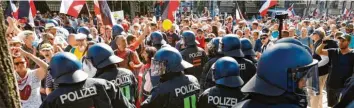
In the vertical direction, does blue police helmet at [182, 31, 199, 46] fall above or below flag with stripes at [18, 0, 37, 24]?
below

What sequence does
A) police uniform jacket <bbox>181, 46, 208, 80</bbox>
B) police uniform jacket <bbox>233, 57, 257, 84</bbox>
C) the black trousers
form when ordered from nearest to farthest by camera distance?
police uniform jacket <bbox>233, 57, 257, 84</bbox>, the black trousers, police uniform jacket <bbox>181, 46, 208, 80</bbox>

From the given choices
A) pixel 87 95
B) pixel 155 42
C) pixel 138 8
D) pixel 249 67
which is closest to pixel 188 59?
pixel 155 42

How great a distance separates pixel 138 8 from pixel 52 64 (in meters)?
27.0

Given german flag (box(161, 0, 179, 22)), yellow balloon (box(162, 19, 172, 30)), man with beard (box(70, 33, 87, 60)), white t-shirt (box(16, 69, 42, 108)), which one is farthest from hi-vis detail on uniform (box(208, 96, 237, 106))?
german flag (box(161, 0, 179, 22))

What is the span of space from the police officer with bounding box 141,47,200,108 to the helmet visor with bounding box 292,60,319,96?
162 cm

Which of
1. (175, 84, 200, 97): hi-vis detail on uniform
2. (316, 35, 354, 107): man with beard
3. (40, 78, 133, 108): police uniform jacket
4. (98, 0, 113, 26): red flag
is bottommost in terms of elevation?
(316, 35, 354, 107): man with beard

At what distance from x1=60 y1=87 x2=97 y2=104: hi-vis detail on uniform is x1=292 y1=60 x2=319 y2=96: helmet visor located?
6.14 ft

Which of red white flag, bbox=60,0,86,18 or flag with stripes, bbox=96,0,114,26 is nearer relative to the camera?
flag with stripes, bbox=96,0,114,26

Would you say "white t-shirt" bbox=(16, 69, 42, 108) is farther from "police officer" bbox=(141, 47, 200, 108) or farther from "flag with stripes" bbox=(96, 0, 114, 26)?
"flag with stripes" bbox=(96, 0, 114, 26)

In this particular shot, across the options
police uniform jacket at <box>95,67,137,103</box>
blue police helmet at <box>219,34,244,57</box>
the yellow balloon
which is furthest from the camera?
the yellow balloon

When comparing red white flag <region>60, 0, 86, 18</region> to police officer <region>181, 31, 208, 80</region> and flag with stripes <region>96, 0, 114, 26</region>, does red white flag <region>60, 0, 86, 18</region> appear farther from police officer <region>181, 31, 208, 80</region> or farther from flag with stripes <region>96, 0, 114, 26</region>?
police officer <region>181, 31, 208, 80</region>

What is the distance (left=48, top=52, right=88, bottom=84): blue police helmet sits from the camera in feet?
10.8

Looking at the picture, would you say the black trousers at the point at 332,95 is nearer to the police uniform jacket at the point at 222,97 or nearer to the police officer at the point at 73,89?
the police uniform jacket at the point at 222,97

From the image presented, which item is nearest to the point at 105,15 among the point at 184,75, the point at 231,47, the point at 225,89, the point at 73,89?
the point at 231,47
